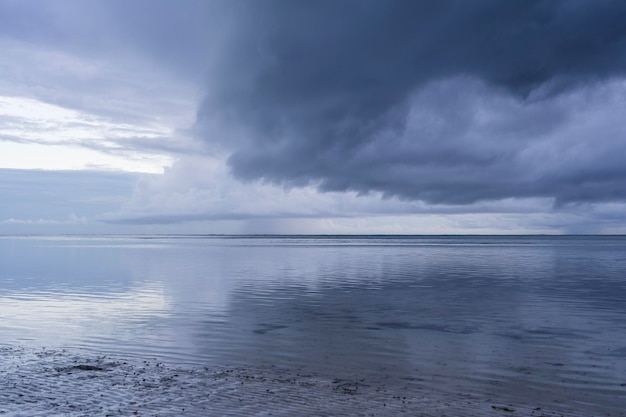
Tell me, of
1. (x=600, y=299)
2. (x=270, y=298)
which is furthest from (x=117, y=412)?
(x=600, y=299)

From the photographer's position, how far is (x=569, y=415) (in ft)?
54.5

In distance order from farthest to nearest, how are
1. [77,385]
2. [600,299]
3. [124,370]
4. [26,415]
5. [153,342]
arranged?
[600,299], [153,342], [124,370], [77,385], [26,415]

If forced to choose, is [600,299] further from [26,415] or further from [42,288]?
[42,288]

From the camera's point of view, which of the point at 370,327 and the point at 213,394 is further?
the point at 370,327

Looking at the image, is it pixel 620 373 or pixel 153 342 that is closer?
pixel 620 373

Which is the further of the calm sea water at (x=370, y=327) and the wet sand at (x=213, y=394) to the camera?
the calm sea water at (x=370, y=327)

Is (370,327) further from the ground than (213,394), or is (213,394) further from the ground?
(213,394)

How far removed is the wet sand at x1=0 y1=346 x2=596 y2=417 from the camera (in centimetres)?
1662

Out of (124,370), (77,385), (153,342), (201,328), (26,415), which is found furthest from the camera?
(201,328)

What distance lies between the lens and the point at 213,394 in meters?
18.4

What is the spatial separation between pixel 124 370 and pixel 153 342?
258 inches

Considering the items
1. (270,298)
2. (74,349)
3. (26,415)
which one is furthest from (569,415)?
(270,298)

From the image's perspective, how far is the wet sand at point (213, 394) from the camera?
54.5 feet

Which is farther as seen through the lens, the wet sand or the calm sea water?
the calm sea water
